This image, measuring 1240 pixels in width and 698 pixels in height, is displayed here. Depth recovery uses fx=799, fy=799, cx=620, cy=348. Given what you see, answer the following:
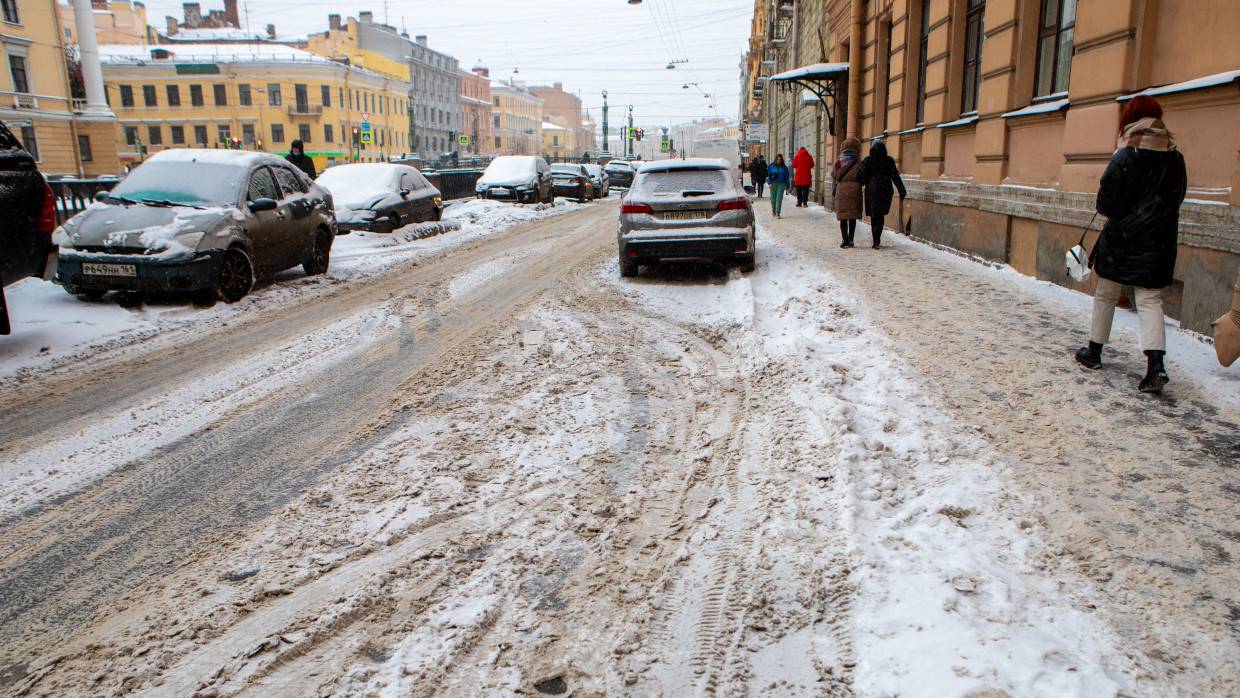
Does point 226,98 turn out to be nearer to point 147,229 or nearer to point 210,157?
point 210,157

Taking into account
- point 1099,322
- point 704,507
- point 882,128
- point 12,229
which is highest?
point 882,128

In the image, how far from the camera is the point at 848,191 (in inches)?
485

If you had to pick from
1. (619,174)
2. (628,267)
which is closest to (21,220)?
(628,267)

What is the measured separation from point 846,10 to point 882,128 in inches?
196

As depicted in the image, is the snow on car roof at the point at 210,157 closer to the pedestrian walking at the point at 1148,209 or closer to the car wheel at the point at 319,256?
the car wheel at the point at 319,256

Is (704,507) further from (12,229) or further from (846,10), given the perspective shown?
(846,10)

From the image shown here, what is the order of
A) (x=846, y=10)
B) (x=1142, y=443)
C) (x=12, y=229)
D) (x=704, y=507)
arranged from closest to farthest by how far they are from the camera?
(x=704, y=507) → (x=1142, y=443) → (x=12, y=229) → (x=846, y=10)

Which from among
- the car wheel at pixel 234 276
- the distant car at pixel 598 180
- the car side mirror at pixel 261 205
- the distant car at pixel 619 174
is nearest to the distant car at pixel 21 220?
the car wheel at pixel 234 276

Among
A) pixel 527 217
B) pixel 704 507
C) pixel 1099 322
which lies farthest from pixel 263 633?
pixel 527 217

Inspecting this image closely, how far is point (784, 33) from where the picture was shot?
139ft

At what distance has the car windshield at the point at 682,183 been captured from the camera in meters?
10.3

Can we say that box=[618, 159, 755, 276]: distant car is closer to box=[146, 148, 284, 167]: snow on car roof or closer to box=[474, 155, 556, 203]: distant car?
box=[146, 148, 284, 167]: snow on car roof

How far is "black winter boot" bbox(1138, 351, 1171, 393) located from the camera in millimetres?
4914

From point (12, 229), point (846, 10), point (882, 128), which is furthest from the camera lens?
point (846, 10)
